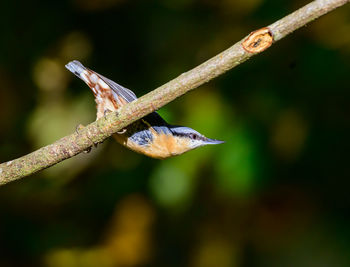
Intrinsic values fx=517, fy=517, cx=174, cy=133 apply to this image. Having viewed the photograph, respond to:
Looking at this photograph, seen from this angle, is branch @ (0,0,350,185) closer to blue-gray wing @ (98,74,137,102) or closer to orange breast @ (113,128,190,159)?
blue-gray wing @ (98,74,137,102)

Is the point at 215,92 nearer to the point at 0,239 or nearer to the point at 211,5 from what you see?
the point at 211,5

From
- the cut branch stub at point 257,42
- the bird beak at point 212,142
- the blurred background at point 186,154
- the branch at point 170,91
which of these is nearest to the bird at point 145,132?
the bird beak at point 212,142

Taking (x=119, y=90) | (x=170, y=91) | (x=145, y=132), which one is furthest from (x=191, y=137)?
(x=170, y=91)

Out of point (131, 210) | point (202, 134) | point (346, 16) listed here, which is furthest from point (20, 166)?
point (346, 16)

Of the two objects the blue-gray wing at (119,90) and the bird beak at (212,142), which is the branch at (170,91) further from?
the bird beak at (212,142)

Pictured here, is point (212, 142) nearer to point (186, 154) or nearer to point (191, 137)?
point (191, 137)

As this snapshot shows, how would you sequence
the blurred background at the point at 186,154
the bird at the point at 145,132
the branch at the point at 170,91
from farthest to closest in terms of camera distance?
the blurred background at the point at 186,154 → the bird at the point at 145,132 → the branch at the point at 170,91

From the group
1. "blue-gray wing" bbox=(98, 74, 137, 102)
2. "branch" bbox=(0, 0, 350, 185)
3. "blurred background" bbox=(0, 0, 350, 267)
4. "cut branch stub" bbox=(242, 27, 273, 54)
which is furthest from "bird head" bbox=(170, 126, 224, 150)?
"cut branch stub" bbox=(242, 27, 273, 54)
